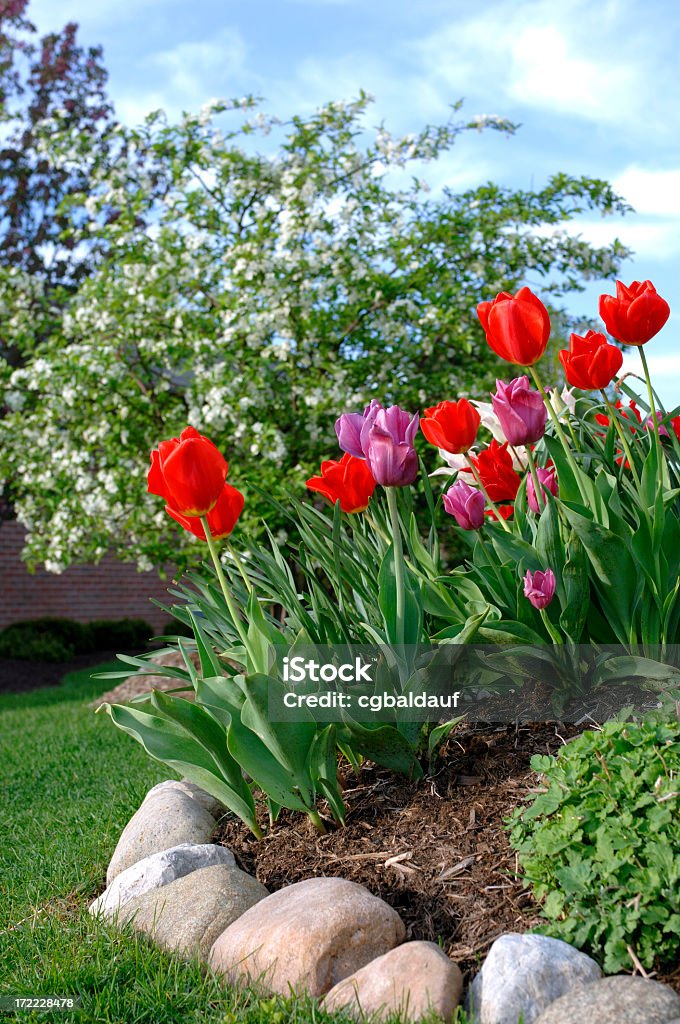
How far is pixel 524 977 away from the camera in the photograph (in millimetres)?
1697

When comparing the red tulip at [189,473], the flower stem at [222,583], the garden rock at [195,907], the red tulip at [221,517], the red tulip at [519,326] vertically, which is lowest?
the garden rock at [195,907]

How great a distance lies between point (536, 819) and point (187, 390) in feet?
17.0

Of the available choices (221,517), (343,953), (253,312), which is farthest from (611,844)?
(253,312)

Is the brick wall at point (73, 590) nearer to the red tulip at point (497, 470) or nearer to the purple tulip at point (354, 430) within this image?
the red tulip at point (497, 470)

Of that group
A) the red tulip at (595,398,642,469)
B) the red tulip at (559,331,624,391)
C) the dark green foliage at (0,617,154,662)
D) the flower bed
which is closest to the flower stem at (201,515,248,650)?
the flower bed

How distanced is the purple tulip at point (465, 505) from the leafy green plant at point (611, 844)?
0.74 m

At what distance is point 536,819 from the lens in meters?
2.01

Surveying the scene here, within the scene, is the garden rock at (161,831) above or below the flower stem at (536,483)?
below

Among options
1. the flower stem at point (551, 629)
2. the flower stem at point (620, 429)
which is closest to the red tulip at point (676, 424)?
the flower stem at point (620, 429)

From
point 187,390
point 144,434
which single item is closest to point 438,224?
point 187,390

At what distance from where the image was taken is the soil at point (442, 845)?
6.56 feet

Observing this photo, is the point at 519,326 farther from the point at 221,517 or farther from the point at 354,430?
the point at 221,517

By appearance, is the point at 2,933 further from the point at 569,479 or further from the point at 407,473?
the point at 569,479

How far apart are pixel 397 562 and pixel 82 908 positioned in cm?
131
